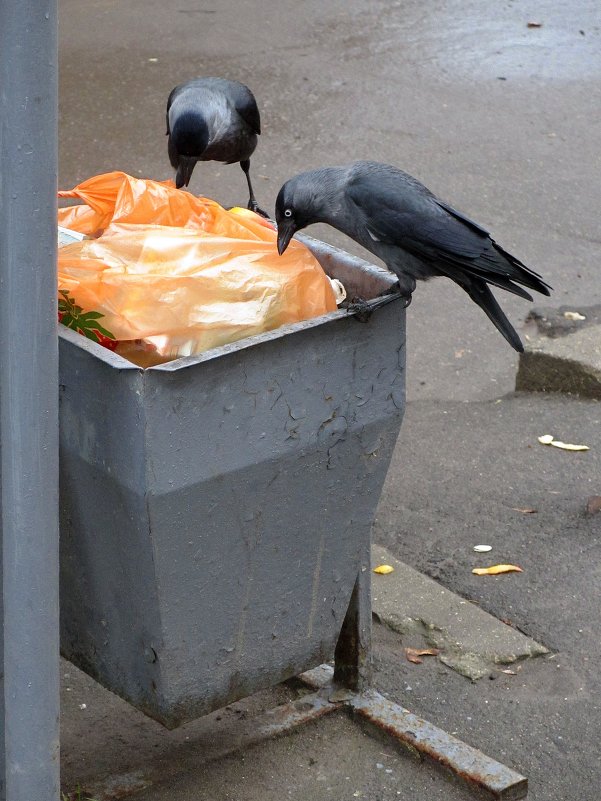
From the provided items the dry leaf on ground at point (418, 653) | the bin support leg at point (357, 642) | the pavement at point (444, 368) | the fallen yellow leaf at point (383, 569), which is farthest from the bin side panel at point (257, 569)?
the fallen yellow leaf at point (383, 569)

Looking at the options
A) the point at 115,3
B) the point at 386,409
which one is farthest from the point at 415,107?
the point at 386,409

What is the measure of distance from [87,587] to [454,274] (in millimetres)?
1206

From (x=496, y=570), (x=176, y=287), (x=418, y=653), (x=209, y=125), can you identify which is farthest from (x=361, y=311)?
(x=209, y=125)

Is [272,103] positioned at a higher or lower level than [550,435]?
higher

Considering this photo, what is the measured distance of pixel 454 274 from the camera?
9.98 ft

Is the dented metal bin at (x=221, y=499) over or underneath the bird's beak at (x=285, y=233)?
underneath

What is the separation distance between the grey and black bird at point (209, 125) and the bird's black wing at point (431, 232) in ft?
3.55

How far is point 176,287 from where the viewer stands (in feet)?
7.99

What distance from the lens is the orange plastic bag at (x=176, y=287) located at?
2.40m

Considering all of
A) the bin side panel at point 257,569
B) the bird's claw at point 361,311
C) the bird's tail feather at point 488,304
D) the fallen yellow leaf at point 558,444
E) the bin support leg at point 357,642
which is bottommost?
the fallen yellow leaf at point 558,444

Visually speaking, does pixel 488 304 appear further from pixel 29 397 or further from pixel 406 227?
pixel 29 397

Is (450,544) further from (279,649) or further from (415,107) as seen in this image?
(415,107)

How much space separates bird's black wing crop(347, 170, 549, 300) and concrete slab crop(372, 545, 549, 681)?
1022 millimetres

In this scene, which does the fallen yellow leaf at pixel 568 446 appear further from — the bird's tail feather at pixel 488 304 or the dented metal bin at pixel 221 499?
the dented metal bin at pixel 221 499
